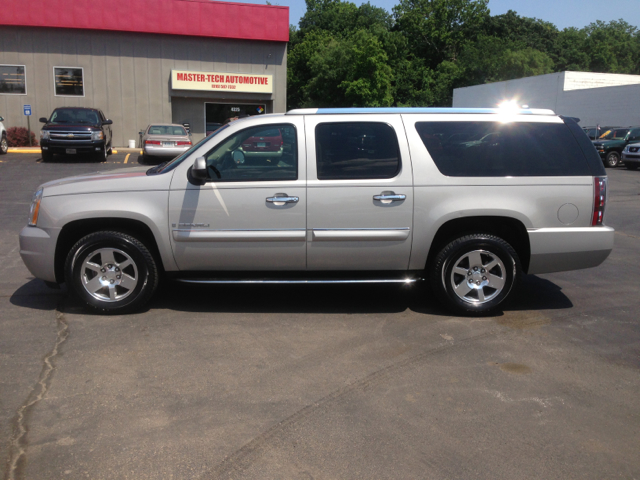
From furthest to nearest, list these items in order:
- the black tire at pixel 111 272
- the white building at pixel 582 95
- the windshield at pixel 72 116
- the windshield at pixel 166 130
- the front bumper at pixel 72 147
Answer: the white building at pixel 582 95 → the windshield at pixel 166 130 → the windshield at pixel 72 116 → the front bumper at pixel 72 147 → the black tire at pixel 111 272

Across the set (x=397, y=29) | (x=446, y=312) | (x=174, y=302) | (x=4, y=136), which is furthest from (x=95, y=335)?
(x=397, y=29)

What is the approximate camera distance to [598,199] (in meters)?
5.62

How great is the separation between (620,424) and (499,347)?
1342 mm

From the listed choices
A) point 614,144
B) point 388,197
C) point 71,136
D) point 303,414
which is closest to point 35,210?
point 388,197

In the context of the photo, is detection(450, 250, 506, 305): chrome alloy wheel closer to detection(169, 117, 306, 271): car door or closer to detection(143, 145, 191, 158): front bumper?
detection(169, 117, 306, 271): car door

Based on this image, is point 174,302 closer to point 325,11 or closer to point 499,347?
point 499,347

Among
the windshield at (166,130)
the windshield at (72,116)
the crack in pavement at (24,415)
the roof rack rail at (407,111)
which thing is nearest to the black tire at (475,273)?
the roof rack rail at (407,111)

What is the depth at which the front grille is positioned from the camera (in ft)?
68.0

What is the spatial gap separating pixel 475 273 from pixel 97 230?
11.9 ft

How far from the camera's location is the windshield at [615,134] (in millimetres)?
27320

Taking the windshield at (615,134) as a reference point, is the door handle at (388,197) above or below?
below

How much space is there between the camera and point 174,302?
6137 mm

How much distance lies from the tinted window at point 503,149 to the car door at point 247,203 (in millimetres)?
1300

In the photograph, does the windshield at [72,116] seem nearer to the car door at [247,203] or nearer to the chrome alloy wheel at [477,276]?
the car door at [247,203]
